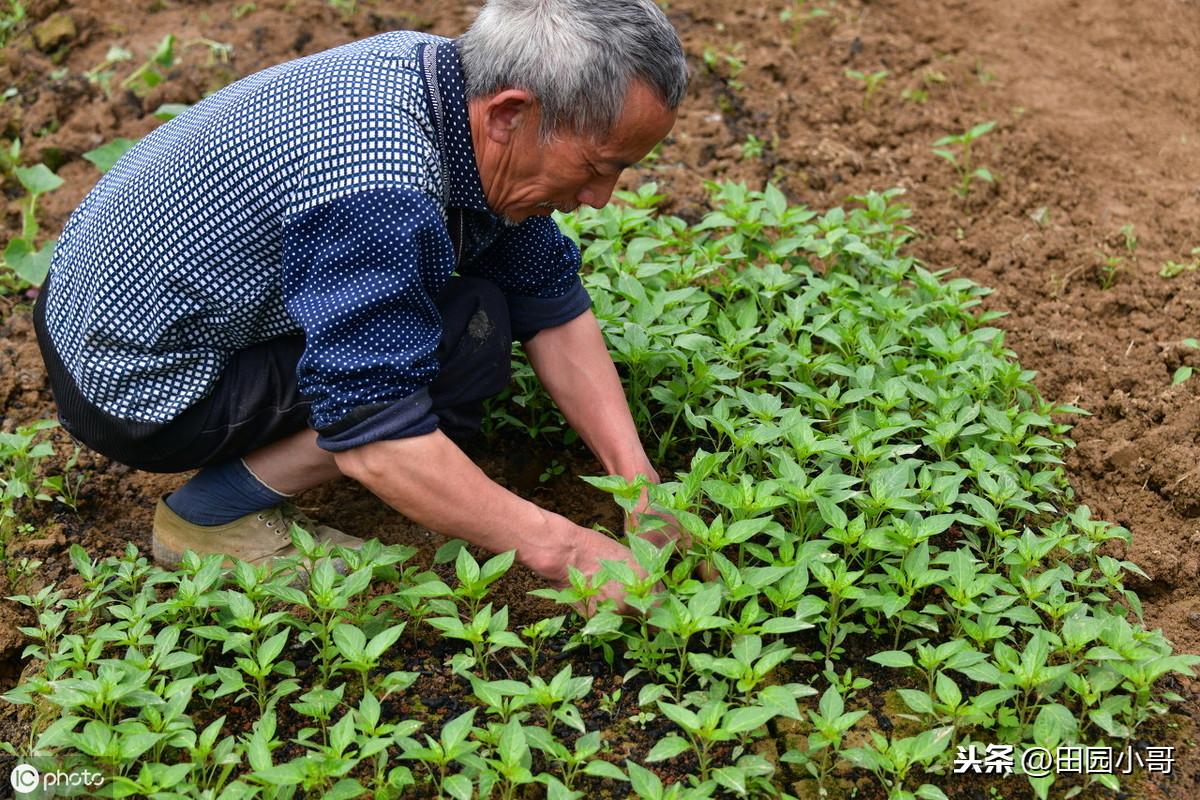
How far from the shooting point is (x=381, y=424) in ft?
8.66

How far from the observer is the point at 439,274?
2.77 meters

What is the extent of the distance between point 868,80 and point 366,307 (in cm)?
364

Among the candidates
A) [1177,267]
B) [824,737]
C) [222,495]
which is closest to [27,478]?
[222,495]

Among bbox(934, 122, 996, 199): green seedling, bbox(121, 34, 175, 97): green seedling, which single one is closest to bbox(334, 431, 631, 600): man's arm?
bbox(934, 122, 996, 199): green seedling

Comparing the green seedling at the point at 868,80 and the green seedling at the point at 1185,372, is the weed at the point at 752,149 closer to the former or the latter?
the green seedling at the point at 868,80

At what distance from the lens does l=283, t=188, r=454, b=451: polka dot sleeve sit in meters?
2.55

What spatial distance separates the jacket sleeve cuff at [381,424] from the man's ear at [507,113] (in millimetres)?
586

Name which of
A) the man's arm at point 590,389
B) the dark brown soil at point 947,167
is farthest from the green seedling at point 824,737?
the man's arm at point 590,389

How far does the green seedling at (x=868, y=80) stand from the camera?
211 inches

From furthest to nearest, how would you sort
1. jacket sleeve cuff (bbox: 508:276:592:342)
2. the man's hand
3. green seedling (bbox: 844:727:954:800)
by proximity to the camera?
jacket sleeve cuff (bbox: 508:276:592:342)
the man's hand
green seedling (bbox: 844:727:954:800)

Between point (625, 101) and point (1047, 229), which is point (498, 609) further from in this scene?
point (1047, 229)

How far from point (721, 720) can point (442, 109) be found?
1432 millimetres

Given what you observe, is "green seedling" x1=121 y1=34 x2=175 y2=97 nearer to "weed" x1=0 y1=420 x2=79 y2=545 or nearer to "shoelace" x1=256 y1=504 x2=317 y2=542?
"weed" x1=0 y1=420 x2=79 y2=545

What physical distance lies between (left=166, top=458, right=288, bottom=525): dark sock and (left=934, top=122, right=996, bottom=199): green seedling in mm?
2917
